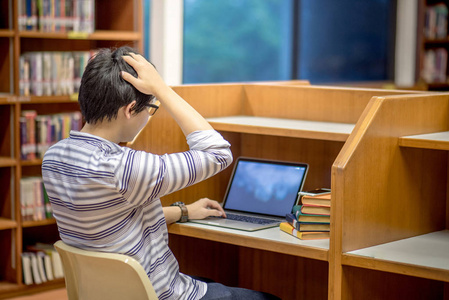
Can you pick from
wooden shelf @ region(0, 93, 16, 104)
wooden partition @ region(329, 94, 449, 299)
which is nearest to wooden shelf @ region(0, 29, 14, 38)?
wooden shelf @ region(0, 93, 16, 104)

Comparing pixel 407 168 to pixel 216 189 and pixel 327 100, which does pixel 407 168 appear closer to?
pixel 327 100

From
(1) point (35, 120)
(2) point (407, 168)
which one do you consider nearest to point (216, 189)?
(2) point (407, 168)

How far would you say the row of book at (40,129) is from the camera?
150 inches

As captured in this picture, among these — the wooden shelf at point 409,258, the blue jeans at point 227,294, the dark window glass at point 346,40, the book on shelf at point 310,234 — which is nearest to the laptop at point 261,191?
the book on shelf at point 310,234

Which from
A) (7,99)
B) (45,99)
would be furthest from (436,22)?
(7,99)

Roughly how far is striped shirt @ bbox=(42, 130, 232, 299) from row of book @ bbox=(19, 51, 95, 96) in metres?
2.10

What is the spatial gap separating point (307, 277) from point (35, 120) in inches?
73.3

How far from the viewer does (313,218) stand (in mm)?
2170

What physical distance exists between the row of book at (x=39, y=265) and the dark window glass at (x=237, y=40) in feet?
6.77

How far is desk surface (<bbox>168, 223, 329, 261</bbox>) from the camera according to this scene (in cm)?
208

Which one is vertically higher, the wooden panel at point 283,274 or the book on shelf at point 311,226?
the book on shelf at point 311,226

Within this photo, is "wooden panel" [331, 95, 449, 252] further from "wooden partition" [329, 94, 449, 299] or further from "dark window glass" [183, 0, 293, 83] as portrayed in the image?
"dark window glass" [183, 0, 293, 83]

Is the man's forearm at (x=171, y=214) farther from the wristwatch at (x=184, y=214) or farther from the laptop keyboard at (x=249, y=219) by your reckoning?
the laptop keyboard at (x=249, y=219)

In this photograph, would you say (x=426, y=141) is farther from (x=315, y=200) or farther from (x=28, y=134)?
(x=28, y=134)
